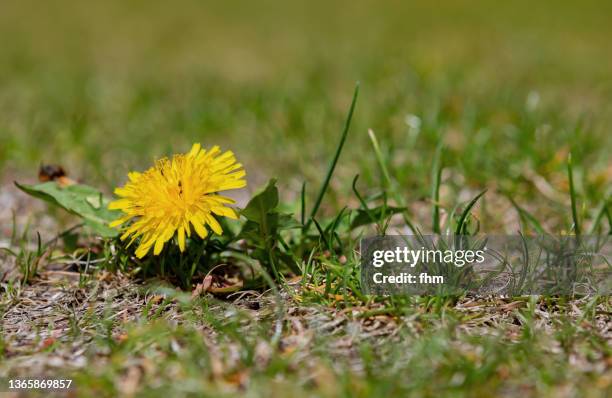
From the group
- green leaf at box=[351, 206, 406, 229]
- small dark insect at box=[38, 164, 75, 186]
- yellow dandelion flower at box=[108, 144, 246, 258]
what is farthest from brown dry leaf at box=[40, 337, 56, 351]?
green leaf at box=[351, 206, 406, 229]

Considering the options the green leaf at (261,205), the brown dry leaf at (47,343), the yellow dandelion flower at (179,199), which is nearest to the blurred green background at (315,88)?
the green leaf at (261,205)

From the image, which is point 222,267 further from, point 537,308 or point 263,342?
point 537,308

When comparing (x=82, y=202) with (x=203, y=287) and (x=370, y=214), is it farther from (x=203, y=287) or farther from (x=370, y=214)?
(x=370, y=214)

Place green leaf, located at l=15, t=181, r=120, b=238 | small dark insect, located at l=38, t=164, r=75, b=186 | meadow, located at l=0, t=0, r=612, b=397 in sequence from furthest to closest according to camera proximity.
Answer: small dark insect, located at l=38, t=164, r=75, b=186, green leaf, located at l=15, t=181, r=120, b=238, meadow, located at l=0, t=0, r=612, b=397

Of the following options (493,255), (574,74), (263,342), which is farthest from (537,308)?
(574,74)

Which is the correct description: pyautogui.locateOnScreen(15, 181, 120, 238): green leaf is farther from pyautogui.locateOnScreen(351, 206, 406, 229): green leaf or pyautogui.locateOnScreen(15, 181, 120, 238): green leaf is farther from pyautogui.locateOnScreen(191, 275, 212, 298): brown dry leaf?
pyautogui.locateOnScreen(351, 206, 406, 229): green leaf
